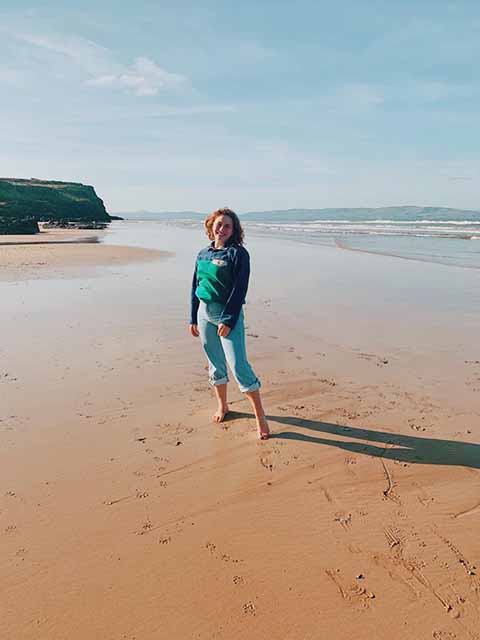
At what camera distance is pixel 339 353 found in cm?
680

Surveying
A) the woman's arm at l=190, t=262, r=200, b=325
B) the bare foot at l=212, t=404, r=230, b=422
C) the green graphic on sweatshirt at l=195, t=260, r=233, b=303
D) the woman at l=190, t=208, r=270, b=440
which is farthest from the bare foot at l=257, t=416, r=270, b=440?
the woman's arm at l=190, t=262, r=200, b=325

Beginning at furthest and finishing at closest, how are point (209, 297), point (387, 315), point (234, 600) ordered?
point (387, 315)
point (209, 297)
point (234, 600)

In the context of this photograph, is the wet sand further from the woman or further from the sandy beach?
the woman

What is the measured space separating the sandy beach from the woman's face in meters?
1.80

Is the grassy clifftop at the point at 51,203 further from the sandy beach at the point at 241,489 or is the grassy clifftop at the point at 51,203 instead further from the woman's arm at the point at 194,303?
the woman's arm at the point at 194,303

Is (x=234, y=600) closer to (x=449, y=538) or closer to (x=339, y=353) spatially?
(x=449, y=538)

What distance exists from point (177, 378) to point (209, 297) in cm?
182

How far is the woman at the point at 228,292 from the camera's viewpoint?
165 inches

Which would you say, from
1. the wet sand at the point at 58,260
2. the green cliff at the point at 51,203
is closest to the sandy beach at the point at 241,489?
the wet sand at the point at 58,260

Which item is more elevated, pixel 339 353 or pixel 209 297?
pixel 209 297

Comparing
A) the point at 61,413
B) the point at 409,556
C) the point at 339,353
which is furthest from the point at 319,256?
the point at 409,556

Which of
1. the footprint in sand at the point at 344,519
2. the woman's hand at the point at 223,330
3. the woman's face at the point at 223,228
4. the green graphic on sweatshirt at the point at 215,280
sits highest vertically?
the woman's face at the point at 223,228

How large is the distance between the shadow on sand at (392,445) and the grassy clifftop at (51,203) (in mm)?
58644

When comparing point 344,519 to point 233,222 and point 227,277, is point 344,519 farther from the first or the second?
point 233,222
